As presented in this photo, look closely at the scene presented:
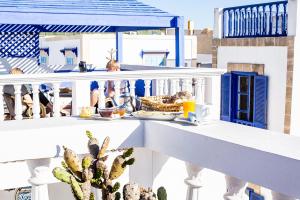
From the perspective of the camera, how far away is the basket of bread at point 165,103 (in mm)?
5969

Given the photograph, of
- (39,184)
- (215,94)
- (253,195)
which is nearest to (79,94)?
(39,184)

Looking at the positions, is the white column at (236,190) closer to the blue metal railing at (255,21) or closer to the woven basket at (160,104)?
the woven basket at (160,104)

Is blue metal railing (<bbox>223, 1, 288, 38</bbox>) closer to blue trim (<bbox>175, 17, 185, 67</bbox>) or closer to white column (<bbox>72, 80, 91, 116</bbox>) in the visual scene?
blue trim (<bbox>175, 17, 185, 67</bbox>)

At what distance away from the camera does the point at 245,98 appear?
13.6 metres

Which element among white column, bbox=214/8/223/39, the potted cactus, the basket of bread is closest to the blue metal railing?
white column, bbox=214/8/223/39

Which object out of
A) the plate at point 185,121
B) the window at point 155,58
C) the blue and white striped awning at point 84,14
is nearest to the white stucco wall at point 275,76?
the blue and white striped awning at point 84,14

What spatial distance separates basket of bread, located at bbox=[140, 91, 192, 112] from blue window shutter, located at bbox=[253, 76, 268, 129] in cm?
700

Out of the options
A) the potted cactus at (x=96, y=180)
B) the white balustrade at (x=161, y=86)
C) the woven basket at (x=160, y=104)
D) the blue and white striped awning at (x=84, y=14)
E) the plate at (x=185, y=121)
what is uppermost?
the blue and white striped awning at (x=84, y=14)

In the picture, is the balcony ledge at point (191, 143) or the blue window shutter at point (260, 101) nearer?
the balcony ledge at point (191, 143)

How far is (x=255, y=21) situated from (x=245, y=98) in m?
2.00

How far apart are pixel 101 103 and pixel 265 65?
727 centimetres

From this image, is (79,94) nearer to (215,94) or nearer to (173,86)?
(173,86)

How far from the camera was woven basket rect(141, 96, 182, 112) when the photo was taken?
5.97 metres

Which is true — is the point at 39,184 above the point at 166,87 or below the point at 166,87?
below
